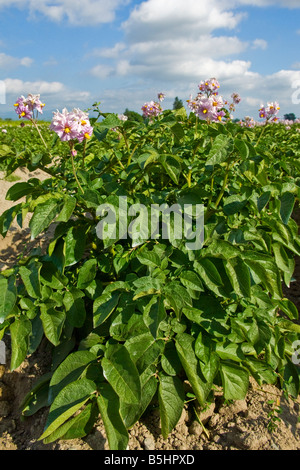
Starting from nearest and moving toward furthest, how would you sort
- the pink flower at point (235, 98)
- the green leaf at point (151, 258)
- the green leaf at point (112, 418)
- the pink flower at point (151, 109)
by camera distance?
the green leaf at point (112, 418) → the green leaf at point (151, 258) → the pink flower at point (151, 109) → the pink flower at point (235, 98)

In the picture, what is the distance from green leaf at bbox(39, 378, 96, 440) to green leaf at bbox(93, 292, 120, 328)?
0.21 meters

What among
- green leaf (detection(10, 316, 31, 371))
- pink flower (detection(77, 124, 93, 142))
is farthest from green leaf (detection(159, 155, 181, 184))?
green leaf (detection(10, 316, 31, 371))

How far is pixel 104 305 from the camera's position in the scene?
135 centimetres

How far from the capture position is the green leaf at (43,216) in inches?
47.3

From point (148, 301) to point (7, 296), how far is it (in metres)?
0.54

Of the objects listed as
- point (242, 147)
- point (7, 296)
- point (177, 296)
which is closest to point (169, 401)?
point (177, 296)

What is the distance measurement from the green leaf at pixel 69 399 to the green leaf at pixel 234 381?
523 millimetres

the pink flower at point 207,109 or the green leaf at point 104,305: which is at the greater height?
the pink flower at point 207,109

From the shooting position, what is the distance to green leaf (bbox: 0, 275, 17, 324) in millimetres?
1285

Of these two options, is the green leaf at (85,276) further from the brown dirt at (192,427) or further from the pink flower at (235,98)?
the pink flower at (235,98)

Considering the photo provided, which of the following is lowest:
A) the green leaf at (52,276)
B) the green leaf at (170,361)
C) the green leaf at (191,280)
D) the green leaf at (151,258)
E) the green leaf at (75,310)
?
the green leaf at (170,361)

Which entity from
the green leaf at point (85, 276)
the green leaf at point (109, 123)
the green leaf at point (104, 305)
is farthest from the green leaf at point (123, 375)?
the green leaf at point (109, 123)

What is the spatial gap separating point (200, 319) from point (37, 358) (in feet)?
3.16

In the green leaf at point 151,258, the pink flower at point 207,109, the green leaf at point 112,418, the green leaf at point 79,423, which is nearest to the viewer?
the green leaf at point 112,418
